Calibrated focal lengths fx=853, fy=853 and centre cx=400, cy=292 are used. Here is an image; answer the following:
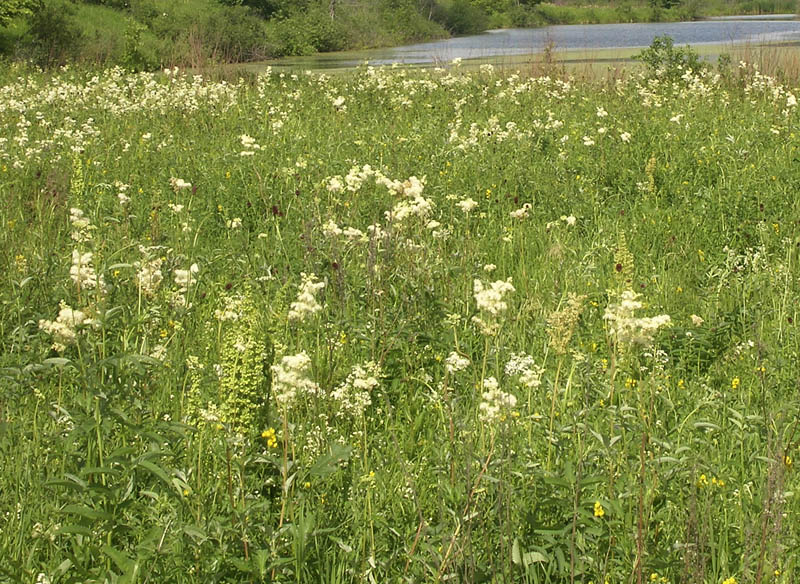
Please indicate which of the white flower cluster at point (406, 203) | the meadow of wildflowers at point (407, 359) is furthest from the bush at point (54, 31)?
the white flower cluster at point (406, 203)

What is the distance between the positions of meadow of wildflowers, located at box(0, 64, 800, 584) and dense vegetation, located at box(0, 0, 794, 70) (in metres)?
8.62

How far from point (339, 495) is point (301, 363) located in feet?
1.79

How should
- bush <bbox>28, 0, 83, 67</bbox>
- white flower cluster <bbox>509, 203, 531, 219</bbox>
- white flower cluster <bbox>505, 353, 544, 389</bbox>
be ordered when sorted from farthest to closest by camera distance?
bush <bbox>28, 0, 83, 67</bbox> < white flower cluster <bbox>509, 203, 531, 219</bbox> < white flower cluster <bbox>505, 353, 544, 389</bbox>

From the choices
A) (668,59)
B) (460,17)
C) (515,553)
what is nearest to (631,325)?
(515,553)

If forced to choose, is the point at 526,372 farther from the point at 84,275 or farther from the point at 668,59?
the point at 668,59

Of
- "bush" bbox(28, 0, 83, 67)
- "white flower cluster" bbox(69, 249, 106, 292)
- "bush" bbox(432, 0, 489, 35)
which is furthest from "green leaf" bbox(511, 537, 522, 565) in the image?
"bush" bbox(432, 0, 489, 35)

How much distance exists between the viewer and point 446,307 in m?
3.64

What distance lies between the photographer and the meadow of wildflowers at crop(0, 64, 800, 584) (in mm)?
2016

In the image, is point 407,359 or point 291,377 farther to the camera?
point 407,359

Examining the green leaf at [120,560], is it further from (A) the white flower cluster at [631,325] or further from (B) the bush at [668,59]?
(B) the bush at [668,59]

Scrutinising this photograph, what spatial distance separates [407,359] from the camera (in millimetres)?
3246

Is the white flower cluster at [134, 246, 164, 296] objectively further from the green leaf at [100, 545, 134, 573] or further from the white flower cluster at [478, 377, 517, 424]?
the white flower cluster at [478, 377, 517, 424]

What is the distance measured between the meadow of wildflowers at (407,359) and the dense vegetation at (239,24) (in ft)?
28.3

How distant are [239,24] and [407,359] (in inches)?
1548
